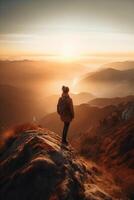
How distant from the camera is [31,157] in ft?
45.2

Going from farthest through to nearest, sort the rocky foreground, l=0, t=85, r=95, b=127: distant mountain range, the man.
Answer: l=0, t=85, r=95, b=127: distant mountain range → the man → the rocky foreground

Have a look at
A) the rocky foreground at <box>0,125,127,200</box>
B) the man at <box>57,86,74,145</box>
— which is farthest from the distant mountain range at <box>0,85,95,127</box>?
the rocky foreground at <box>0,125,127,200</box>

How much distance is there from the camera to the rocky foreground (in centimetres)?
1172

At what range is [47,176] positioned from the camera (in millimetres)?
12242

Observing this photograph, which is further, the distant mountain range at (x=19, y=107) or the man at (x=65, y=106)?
the distant mountain range at (x=19, y=107)

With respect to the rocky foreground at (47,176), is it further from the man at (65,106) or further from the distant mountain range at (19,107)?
the distant mountain range at (19,107)

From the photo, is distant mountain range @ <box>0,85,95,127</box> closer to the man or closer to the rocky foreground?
the man

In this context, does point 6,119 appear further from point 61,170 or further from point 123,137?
point 61,170

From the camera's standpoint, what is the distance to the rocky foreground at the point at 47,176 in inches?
461

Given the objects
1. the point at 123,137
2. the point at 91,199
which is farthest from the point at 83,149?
the point at 91,199

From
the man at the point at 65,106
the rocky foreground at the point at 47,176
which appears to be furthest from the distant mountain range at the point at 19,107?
the rocky foreground at the point at 47,176

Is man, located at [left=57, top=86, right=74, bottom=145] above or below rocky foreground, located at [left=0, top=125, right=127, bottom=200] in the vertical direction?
above

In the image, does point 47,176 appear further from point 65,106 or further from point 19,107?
point 19,107

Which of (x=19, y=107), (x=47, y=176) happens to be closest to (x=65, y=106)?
(x=47, y=176)
